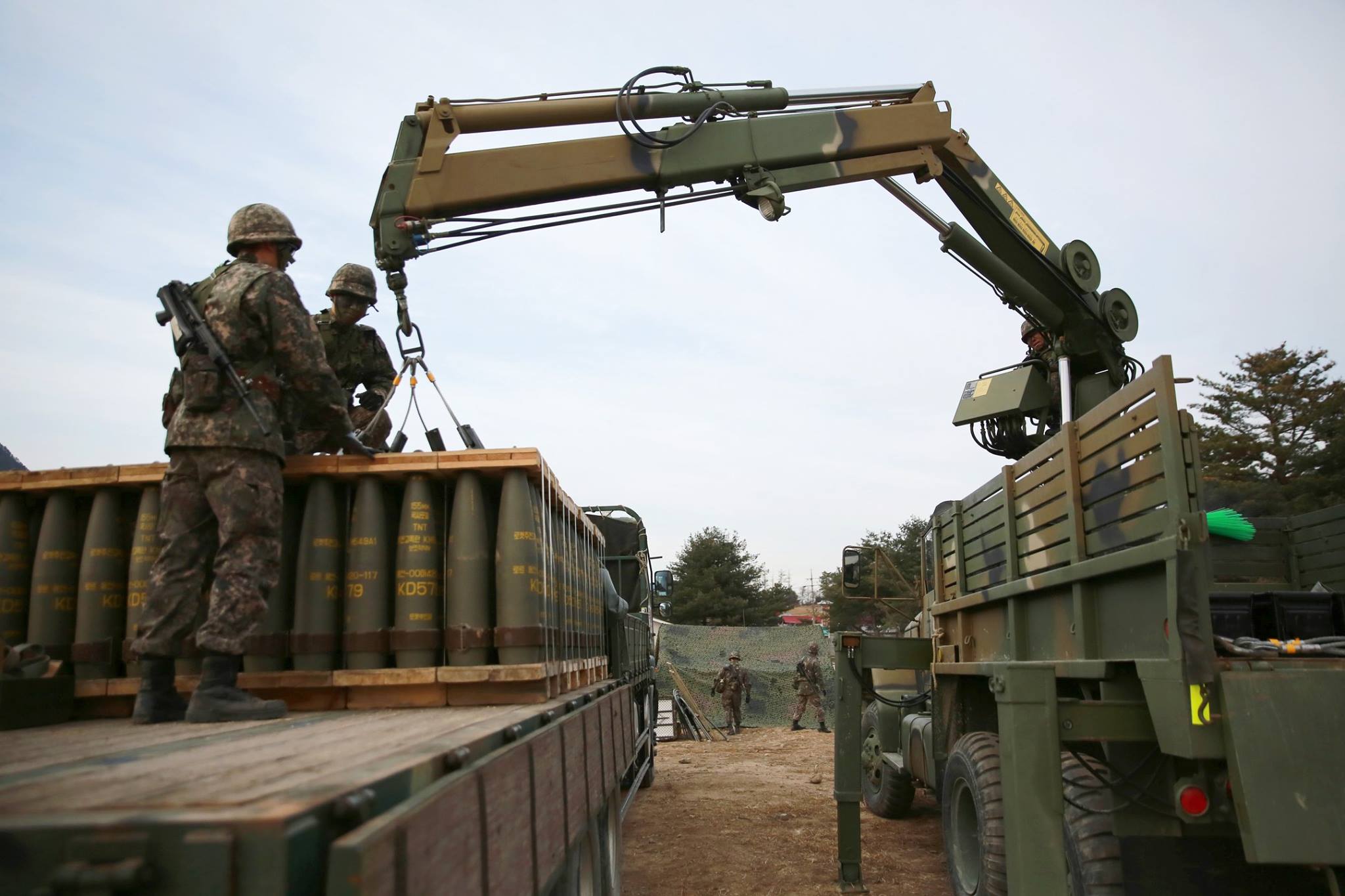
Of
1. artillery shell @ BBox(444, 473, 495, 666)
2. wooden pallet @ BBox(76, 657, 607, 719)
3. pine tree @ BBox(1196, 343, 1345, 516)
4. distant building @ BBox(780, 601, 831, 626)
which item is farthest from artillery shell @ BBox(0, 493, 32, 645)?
distant building @ BBox(780, 601, 831, 626)

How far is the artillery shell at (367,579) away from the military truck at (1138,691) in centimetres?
230

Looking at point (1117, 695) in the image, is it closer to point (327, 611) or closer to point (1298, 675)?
point (1298, 675)

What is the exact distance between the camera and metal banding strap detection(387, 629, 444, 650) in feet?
12.9

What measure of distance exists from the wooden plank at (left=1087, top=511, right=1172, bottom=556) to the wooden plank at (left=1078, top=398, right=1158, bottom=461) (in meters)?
0.32

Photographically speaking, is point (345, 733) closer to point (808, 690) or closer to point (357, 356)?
point (357, 356)

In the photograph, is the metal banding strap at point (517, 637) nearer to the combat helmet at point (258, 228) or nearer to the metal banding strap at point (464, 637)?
the metal banding strap at point (464, 637)

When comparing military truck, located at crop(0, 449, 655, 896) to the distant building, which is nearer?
military truck, located at crop(0, 449, 655, 896)

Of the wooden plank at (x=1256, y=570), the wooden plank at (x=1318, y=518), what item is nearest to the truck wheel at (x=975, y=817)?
the wooden plank at (x=1256, y=570)

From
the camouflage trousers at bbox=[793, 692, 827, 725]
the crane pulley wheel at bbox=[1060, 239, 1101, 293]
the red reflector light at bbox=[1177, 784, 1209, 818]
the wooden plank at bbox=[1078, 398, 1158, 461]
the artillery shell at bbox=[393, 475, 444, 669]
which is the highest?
the crane pulley wheel at bbox=[1060, 239, 1101, 293]

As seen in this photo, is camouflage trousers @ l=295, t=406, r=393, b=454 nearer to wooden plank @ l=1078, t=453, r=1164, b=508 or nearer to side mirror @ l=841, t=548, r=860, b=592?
wooden plank @ l=1078, t=453, r=1164, b=508

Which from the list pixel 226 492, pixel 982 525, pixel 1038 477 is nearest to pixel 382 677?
pixel 226 492

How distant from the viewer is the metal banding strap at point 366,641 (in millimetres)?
3920

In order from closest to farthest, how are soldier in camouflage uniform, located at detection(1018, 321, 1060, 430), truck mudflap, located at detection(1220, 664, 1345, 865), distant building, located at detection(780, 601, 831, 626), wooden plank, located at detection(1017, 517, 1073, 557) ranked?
truck mudflap, located at detection(1220, 664, 1345, 865), wooden plank, located at detection(1017, 517, 1073, 557), soldier in camouflage uniform, located at detection(1018, 321, 1060, 430), distant building, located at detection(780, 601, 831, 626)

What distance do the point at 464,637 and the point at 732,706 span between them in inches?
672
